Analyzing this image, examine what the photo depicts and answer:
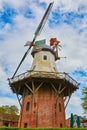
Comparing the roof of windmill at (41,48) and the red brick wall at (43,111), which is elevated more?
the roof of windmill at (41,48)

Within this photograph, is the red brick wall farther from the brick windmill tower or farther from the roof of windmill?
the roof of windmill

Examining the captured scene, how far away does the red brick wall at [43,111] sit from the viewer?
26.8m

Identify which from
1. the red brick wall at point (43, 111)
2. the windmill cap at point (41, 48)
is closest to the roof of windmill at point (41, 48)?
the windmill cap at point (41, 48)

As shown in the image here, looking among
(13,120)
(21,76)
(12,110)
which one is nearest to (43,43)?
(21,76)

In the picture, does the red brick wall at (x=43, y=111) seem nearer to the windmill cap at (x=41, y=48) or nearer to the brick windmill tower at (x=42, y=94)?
the brick windmill tower at (x=42, y=94)

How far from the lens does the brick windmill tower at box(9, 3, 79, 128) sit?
27031 millimetres

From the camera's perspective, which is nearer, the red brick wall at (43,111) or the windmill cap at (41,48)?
the red brick wall at (43,111)

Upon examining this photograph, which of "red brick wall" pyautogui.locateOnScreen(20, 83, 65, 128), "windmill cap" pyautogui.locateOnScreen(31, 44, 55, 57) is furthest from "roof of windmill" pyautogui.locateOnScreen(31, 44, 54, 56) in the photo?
"red brick wall" pyautogui.locateOnScreen(20, 83, 65, 128)

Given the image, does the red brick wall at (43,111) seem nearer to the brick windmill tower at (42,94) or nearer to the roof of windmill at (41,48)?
the brick windmill tower at (42,94)

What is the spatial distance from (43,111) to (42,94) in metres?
2.24

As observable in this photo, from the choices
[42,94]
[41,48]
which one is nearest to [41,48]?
[41,48]

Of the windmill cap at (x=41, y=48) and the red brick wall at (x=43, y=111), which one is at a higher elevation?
the windmill cap at (x=41, y=48)

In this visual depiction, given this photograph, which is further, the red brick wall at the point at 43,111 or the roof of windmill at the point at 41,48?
the roof of windmill at the point at 41,48

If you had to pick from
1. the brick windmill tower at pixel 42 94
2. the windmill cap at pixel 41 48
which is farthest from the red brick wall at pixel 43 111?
the windmill cap at pixel 41 48
